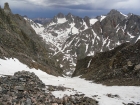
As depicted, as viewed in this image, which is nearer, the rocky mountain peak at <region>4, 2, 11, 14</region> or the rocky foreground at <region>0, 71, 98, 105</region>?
the rocky foreground at <region>0, 71, 98, 105</region>

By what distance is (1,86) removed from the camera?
48.6ft

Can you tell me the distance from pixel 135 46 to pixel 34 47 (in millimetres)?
41729

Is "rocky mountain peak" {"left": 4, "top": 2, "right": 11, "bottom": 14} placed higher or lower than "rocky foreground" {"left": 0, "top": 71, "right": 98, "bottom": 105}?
higher

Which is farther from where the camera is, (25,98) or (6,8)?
(6,8)

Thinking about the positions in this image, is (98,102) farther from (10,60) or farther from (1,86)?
(10,60)

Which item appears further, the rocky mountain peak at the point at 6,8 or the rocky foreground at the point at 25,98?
the rocky mountain peak at the point at 6,8

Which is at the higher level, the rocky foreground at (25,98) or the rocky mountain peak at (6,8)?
Answer: the rocky mountain peak at (6,8)

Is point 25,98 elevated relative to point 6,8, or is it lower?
lower

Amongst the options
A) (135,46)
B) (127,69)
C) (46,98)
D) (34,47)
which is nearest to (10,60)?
(127,69)

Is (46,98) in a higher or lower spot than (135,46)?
lower

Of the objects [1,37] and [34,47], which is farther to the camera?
[34,47]

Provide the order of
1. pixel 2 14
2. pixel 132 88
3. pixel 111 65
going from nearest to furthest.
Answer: pixel 132 88
pixel 111 65
pixel 2 14

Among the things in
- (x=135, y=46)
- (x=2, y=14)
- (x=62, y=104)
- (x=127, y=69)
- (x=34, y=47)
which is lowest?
(x=62, y=104)

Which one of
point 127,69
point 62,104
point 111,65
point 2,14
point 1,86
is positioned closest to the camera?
point 62,104
